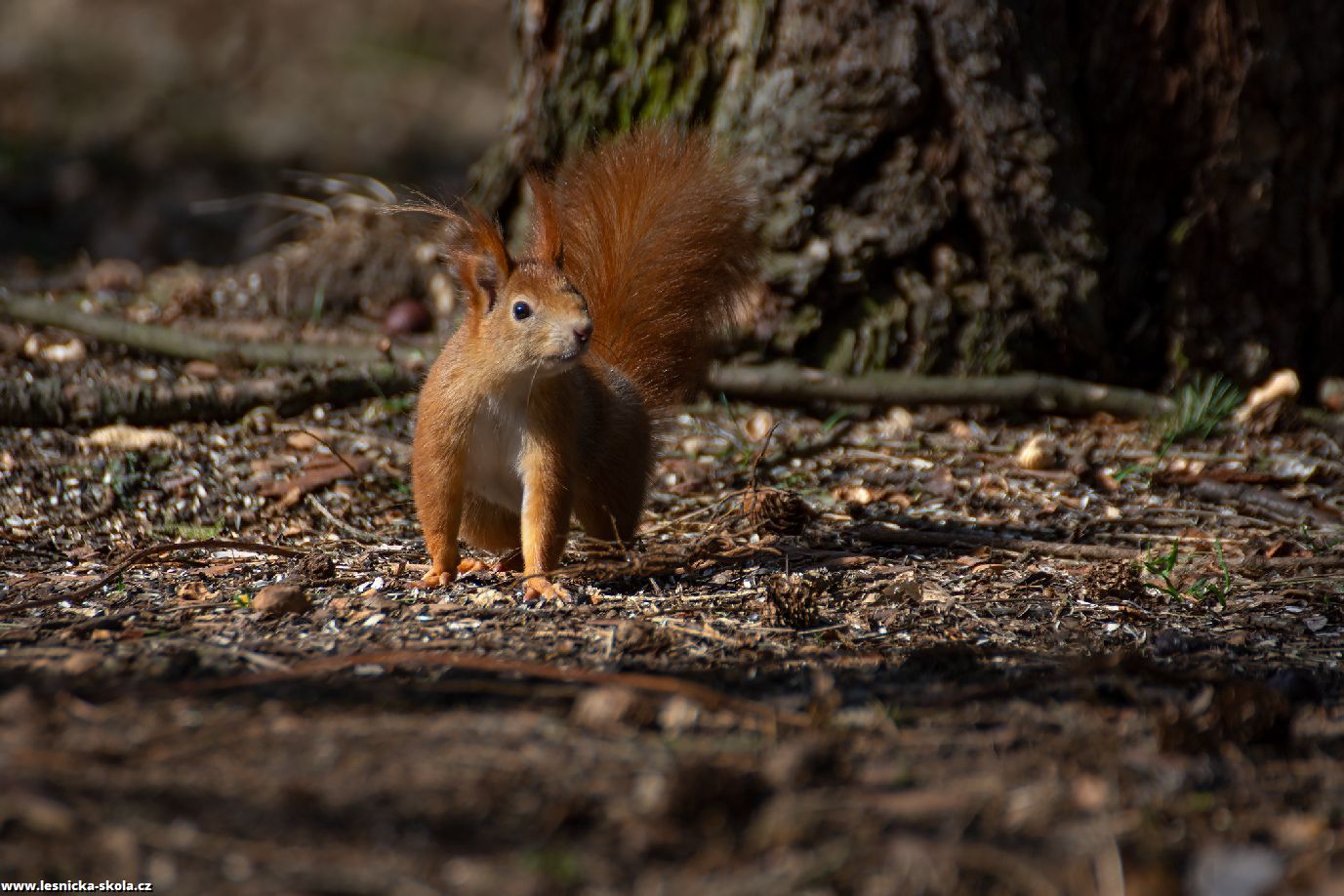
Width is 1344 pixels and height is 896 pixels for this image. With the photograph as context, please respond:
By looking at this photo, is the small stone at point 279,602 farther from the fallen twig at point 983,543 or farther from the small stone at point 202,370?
the small stone at point 202,370

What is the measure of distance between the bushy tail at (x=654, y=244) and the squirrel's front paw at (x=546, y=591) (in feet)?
2.24

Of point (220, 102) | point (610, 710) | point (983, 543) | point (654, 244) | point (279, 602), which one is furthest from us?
point (220, 102)

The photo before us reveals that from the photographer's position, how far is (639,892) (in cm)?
119

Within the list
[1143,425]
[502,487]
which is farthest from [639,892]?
[1143,425]

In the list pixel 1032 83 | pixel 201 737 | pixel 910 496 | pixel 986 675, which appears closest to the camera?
pixel 201 737

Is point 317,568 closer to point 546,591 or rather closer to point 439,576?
point 439,576

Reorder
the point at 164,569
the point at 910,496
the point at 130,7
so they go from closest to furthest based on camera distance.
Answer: the point at 164,569, the point at 910,496, the point at 130,7

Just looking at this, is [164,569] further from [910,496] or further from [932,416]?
[932,416]

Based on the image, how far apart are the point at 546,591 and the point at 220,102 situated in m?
5.45

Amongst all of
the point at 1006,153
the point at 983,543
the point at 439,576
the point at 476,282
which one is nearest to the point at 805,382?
the point at 1006,153

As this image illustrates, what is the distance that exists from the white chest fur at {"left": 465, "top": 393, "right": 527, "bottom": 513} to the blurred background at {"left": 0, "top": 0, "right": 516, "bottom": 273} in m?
4.01

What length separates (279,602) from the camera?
216cm

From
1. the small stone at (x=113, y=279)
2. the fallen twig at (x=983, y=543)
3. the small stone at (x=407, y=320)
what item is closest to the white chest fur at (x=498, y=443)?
the fallen twig at (x=983, y=543)

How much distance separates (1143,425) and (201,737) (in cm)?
287
